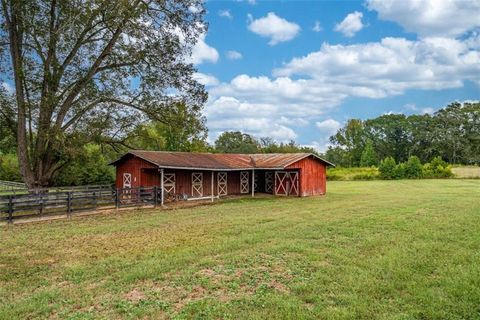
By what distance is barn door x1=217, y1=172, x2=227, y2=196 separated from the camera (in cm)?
2658

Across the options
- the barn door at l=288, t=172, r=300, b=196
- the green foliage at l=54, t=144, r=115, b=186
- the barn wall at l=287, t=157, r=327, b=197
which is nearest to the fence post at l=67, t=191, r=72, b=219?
the green foliage at l=54, t=144, r=115, b=186

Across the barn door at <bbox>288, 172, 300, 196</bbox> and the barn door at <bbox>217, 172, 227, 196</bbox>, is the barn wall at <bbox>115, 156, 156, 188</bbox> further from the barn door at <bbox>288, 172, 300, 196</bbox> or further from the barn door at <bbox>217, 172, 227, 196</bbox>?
the barn door at <bbox>288, 172, 300, 196</bbox>

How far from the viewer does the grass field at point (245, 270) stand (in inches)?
233

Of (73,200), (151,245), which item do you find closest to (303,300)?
(151,245)

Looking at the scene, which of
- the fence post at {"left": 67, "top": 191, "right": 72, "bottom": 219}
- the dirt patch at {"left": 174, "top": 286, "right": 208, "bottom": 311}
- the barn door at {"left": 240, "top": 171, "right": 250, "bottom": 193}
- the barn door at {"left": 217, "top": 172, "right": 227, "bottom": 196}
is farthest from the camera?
the barn door at {"left": 240, "top": 171, "right": 250, "bottom": 193}

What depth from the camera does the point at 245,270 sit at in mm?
7859

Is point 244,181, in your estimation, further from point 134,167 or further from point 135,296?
point 135,296

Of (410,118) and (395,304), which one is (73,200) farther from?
(410,118)

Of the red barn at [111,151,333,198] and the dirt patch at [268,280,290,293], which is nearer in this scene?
the dirt patch at [268,280,290,293]

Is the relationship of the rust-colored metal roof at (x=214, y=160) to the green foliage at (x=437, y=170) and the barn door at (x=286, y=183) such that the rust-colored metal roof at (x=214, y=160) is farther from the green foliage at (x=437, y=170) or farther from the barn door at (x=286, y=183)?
the green foliage at (x=437, y=170)

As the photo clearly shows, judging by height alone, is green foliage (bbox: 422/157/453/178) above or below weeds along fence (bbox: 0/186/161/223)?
above

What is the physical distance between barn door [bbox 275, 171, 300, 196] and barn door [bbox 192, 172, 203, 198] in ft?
20.8

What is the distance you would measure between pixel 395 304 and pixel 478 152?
79.4 metres

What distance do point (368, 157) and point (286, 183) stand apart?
50.5 m
